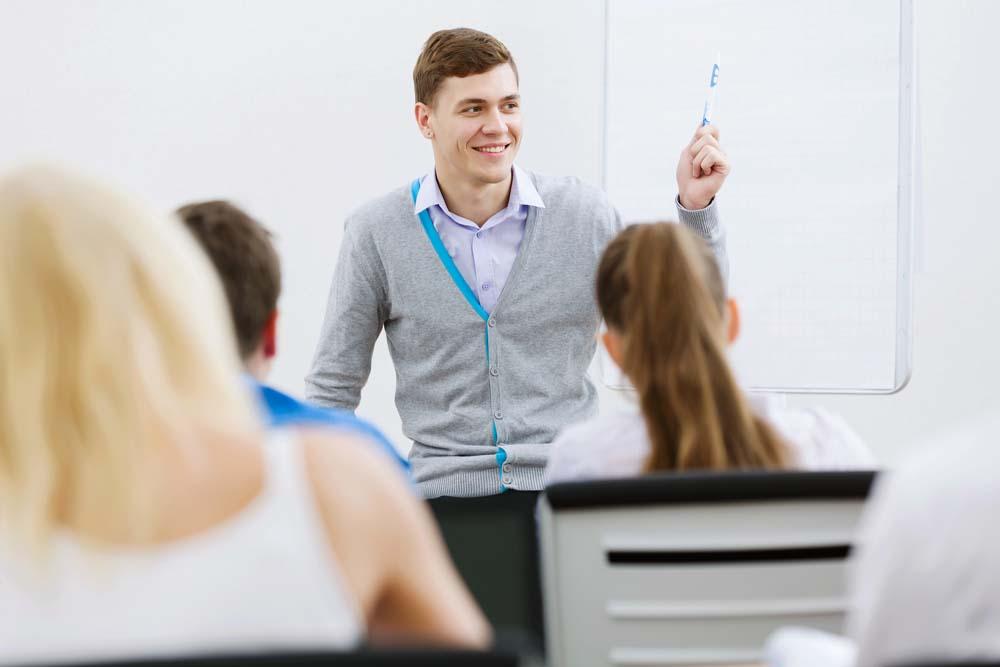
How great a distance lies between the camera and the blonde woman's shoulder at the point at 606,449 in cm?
169

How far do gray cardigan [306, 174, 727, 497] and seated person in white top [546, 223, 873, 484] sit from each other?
89 centimetres

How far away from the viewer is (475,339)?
2701mm

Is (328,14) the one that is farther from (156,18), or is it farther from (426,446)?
(426,446)

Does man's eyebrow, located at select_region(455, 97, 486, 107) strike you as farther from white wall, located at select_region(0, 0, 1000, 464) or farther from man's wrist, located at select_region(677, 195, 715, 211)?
white wall, located at select_region(0, 0, 1000, 464)

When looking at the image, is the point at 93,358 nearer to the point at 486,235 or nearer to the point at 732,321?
the point at 732,321

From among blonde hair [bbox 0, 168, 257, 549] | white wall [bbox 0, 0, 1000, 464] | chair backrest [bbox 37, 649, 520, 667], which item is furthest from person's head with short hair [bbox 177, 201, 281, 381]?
white wall [bbox 0, 0, 1000, 464]

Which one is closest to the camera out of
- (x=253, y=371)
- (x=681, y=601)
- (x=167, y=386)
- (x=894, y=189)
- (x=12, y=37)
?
(x=167, y=386)

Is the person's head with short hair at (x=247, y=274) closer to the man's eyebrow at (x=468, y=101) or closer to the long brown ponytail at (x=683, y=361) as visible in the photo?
the long brown ponytail at (x=683, y=361)

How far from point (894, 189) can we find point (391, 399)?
64.3 inches

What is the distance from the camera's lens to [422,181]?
2.88 meters

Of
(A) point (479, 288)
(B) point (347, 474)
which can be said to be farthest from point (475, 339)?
(B) point (347, 474)

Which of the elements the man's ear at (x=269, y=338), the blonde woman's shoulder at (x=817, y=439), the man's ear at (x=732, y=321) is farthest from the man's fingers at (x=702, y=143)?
the man's ear at (x=269, y=338)

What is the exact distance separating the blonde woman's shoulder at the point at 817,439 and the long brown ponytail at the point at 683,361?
0.18ft

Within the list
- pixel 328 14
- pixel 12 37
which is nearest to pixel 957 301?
pixel 328 14
